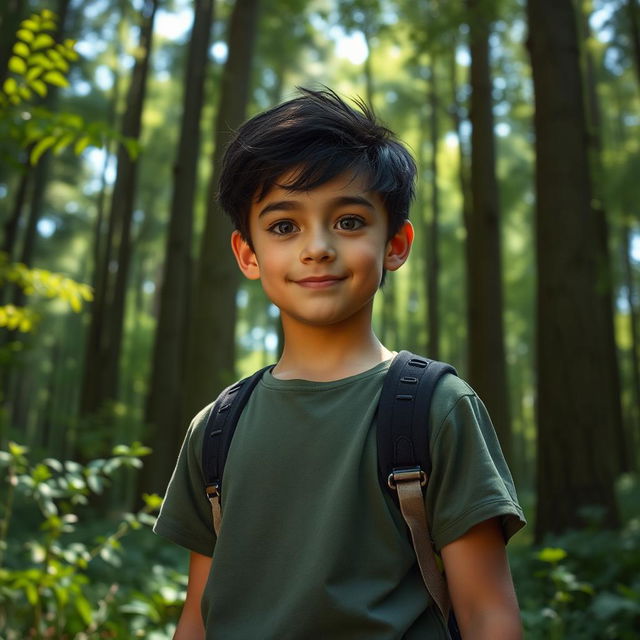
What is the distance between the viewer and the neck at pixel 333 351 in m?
1.88

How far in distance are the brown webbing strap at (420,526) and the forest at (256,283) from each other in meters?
1.06

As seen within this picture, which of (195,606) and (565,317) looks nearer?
(195,606)

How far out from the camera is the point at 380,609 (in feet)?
5.23

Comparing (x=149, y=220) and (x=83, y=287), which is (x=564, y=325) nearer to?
(x=83, y=287)

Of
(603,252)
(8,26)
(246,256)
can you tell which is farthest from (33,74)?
(603,252)

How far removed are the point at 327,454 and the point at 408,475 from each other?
21cm

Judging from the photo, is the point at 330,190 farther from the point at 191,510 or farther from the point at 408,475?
the point at 191,510

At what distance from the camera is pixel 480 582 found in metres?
1.60

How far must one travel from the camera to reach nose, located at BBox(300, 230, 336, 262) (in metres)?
1.77

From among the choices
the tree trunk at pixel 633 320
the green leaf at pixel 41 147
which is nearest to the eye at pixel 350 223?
the green leaf at pixel 41 147

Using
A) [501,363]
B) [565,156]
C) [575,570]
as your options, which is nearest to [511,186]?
[501,363]

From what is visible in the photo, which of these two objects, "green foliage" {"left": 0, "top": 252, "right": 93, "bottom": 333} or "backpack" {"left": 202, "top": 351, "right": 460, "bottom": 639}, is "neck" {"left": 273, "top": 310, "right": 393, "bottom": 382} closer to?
"backpack" {"left": 202, "top": 351, "right": 460, "bottom": 639}

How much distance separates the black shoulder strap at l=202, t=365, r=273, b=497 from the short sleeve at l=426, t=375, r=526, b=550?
528 mm

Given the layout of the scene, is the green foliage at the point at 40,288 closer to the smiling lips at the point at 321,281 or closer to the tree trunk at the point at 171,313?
the smiling lips at the point at 321,281
